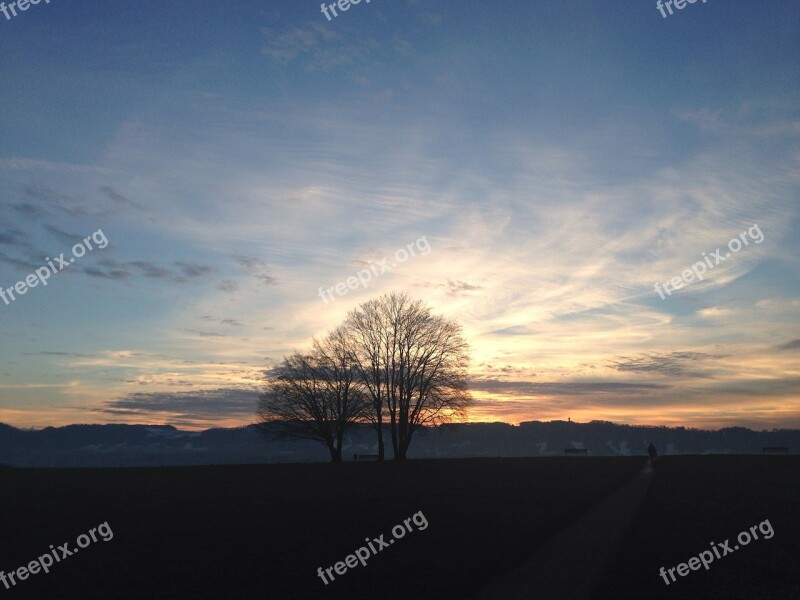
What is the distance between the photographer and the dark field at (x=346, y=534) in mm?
13680

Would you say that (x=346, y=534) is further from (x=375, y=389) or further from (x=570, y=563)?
(x=375, y=389)

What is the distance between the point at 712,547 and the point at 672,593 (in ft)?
19.1

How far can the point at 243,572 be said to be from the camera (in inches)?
571

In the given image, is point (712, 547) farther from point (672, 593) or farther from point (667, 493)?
point (667, 493)

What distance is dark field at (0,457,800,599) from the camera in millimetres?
13680

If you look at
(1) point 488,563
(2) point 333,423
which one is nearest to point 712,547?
(1) point 488,563

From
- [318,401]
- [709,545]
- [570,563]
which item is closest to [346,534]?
[570,563]

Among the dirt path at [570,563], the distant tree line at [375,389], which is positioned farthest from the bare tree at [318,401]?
the dirt path at [570,563]

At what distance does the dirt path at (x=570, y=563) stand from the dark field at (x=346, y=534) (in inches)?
14.6

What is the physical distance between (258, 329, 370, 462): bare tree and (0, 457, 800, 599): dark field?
27.8 metres

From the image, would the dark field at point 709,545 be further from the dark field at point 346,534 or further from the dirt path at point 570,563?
the dirt path at point 570,563

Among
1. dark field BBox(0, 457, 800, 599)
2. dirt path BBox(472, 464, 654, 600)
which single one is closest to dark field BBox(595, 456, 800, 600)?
dark field BBox(0, 457, 800, 599)

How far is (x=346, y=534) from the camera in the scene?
18.9 metres

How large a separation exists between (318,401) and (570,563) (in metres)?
49.6
